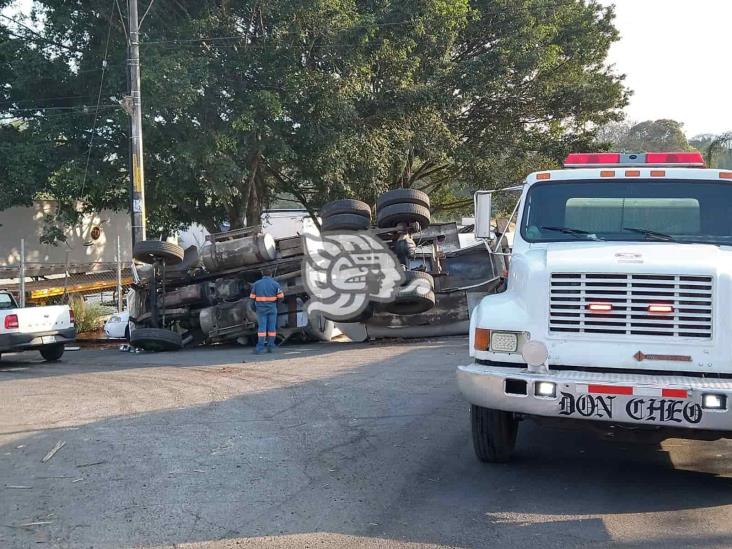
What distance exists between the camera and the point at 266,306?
1433cm

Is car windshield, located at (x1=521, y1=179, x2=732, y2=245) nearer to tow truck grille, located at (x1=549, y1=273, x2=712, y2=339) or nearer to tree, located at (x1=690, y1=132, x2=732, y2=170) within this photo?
tow truck grille, located at (x1=549, y1=273, x2=712, y2=339)

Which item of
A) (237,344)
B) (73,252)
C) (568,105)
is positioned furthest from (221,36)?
(568,105)

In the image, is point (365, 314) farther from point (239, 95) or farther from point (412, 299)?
point (239, 95)

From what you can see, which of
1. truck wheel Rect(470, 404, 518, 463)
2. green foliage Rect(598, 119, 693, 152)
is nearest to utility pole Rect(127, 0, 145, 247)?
truck wheel Rect(470, 404, 518, 463)

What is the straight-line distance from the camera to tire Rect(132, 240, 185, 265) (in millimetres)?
14984

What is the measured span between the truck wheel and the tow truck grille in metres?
0.91

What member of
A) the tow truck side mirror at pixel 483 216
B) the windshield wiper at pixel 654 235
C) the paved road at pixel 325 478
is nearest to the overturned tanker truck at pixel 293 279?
the paved road at pixel 325 478

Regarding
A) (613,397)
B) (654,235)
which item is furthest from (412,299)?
(613,397)

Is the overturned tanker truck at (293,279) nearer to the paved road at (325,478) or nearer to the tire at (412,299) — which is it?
the tire at (412,299)

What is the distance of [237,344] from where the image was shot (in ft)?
54.1

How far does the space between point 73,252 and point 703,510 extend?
967 inches

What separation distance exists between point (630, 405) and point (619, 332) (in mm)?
580

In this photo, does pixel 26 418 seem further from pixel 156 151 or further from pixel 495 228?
pixel 156 151

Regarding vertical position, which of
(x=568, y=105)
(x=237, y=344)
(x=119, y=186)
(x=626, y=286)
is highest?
(x=568, y=105)
